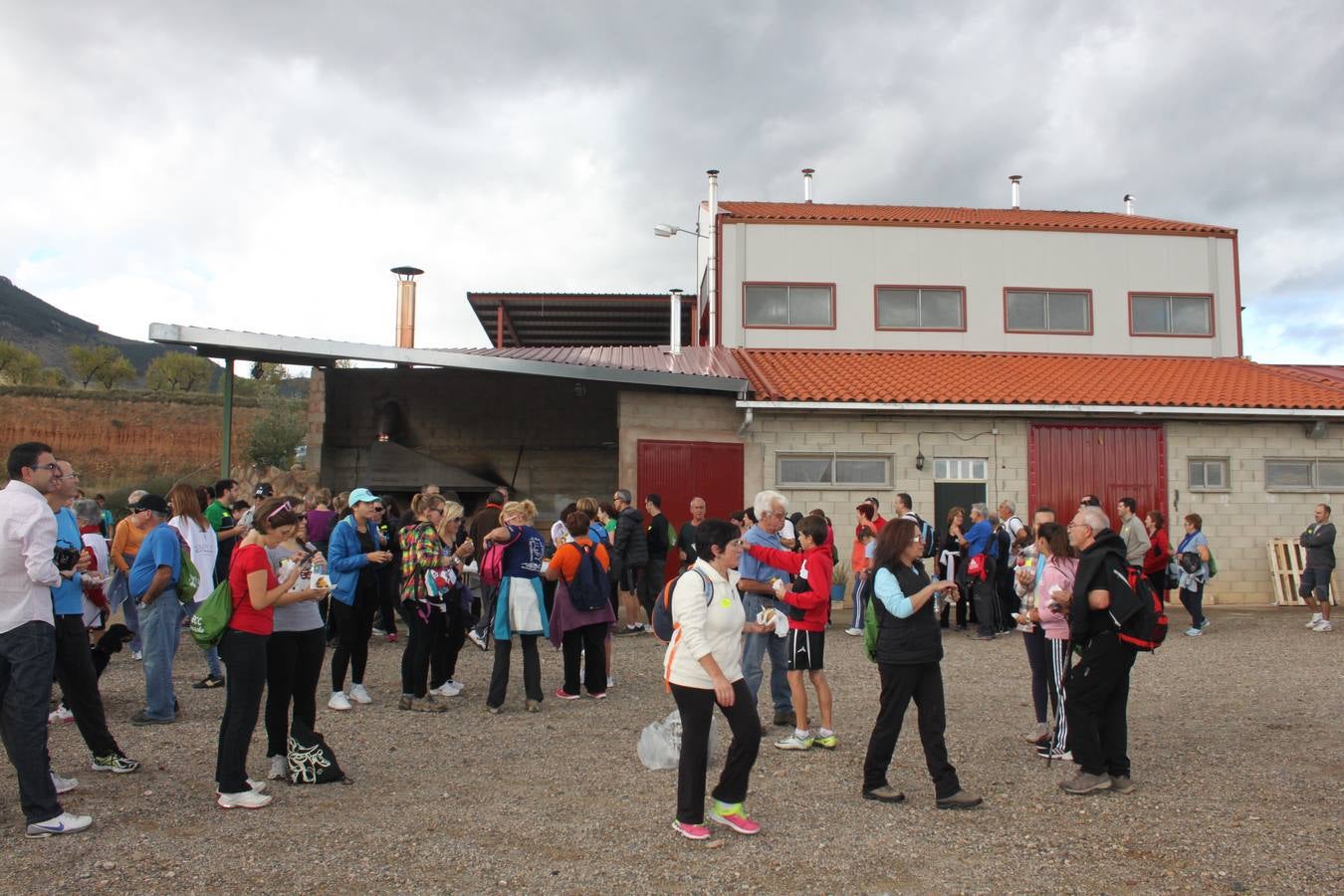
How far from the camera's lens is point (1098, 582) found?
5.68m

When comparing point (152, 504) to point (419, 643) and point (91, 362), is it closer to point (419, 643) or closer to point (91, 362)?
point (419, 643)

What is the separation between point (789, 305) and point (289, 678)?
555 inches

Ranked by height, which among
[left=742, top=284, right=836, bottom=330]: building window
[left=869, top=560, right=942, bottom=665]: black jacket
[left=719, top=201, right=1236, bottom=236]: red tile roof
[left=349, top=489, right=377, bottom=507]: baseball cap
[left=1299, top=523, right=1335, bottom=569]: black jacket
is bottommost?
[left=869, top=560, right=942, bottom=665]: black jacket

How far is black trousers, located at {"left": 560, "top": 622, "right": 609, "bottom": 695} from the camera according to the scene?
852 cm

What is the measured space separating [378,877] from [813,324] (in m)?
15.1

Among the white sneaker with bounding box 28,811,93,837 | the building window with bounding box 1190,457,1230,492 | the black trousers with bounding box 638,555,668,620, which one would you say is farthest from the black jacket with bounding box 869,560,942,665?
the building window with bounding box 1190,457,1230,492

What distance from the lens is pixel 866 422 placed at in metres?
15.7

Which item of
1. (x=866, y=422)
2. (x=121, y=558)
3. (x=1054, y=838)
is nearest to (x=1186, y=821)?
(x=1054, y=838)

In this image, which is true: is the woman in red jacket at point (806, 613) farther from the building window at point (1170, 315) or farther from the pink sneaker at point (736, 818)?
the building window at point (1170, 315)

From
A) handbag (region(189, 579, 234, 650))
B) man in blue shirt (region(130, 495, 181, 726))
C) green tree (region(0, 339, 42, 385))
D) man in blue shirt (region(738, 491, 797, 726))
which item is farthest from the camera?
green tree (region(0, 339, 42, 385))

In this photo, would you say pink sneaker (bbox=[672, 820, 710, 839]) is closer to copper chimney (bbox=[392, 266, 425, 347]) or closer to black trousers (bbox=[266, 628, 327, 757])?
black trousers (bbox=[266, 628, 327, 757])

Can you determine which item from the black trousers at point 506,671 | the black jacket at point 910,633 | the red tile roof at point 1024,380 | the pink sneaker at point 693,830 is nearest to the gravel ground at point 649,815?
the pink sneaker at point 693,830

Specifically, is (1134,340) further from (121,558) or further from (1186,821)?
(121,558)

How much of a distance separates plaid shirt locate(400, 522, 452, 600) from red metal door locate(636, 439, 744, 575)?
758 cm
